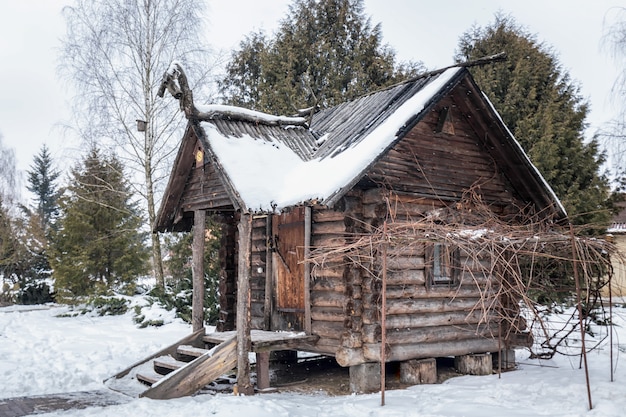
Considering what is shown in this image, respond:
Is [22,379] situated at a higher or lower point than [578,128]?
lower

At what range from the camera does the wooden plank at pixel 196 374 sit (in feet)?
28.0

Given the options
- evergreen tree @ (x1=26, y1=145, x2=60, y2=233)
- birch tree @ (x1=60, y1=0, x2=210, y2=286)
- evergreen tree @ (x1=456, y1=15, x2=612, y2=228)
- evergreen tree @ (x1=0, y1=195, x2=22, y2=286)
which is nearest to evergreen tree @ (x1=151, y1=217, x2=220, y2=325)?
birch tree @ (x1=60, y1=0, x2=210, y2=286)

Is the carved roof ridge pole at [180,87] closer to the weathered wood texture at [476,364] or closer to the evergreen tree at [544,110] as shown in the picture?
the weathered wood texture at [476,364]

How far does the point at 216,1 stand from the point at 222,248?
1318 centimetres

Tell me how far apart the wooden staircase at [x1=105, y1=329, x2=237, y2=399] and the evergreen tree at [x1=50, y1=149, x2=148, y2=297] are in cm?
1248

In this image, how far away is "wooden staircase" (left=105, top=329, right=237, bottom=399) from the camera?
8633 millimetres

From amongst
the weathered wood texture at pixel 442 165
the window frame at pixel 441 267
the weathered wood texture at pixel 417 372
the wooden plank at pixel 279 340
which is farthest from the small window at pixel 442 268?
the wooden plank at pixel 279 340

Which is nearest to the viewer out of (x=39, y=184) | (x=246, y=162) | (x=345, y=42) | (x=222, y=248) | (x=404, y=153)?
(x=246, y=162)

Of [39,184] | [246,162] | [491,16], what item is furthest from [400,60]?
[39,184]

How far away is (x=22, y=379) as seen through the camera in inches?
399

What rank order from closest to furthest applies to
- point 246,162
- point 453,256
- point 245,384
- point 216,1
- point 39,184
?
point 245,384 < point 246,162 < point 453,256 < point 216,1 < point 39,184

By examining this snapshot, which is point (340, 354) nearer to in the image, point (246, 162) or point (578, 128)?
point (246, 162)

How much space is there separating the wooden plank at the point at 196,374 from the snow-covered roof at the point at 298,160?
234 centimetres

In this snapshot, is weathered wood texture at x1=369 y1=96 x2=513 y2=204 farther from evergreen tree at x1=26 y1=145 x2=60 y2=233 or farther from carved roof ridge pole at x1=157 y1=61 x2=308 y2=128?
evergreen tree at x1=26 y1=145 x2=60 y2=233
